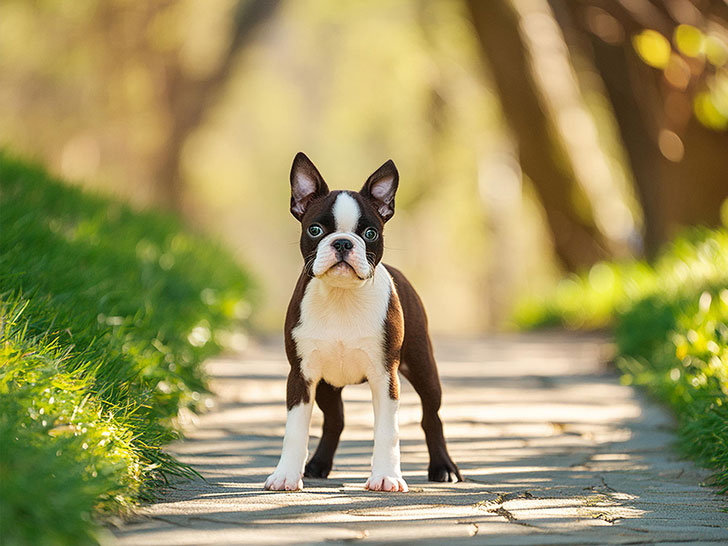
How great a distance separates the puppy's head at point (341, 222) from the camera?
153 inches

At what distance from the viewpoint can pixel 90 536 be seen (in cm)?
290

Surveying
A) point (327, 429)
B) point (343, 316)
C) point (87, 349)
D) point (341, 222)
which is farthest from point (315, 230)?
point (87, 349)

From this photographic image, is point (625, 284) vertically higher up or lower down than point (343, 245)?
higher up

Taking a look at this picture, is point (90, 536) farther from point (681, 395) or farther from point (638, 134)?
point (638, 134)

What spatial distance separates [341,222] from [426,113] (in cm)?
2280

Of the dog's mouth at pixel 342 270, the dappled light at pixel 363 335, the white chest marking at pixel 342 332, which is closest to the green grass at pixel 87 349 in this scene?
the dappled light at pixel 363 335

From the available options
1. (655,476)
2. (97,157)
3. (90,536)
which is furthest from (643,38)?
(97,157)

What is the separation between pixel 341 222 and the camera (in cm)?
399

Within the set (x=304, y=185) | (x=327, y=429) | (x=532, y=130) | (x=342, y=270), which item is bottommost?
(x=327, y=429)

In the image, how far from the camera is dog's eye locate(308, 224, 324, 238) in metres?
4.01

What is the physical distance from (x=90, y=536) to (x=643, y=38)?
6484 mm

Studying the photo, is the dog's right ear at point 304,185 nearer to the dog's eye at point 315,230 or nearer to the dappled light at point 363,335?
the dappled light at point 363,335

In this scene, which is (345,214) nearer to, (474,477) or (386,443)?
(386,443)

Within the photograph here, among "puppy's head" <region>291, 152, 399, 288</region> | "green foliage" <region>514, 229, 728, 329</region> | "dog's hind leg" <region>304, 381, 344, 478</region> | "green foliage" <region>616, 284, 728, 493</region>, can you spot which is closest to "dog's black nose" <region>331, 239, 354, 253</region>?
"puppy's head" <region>291, 152, 399, 288</region>
